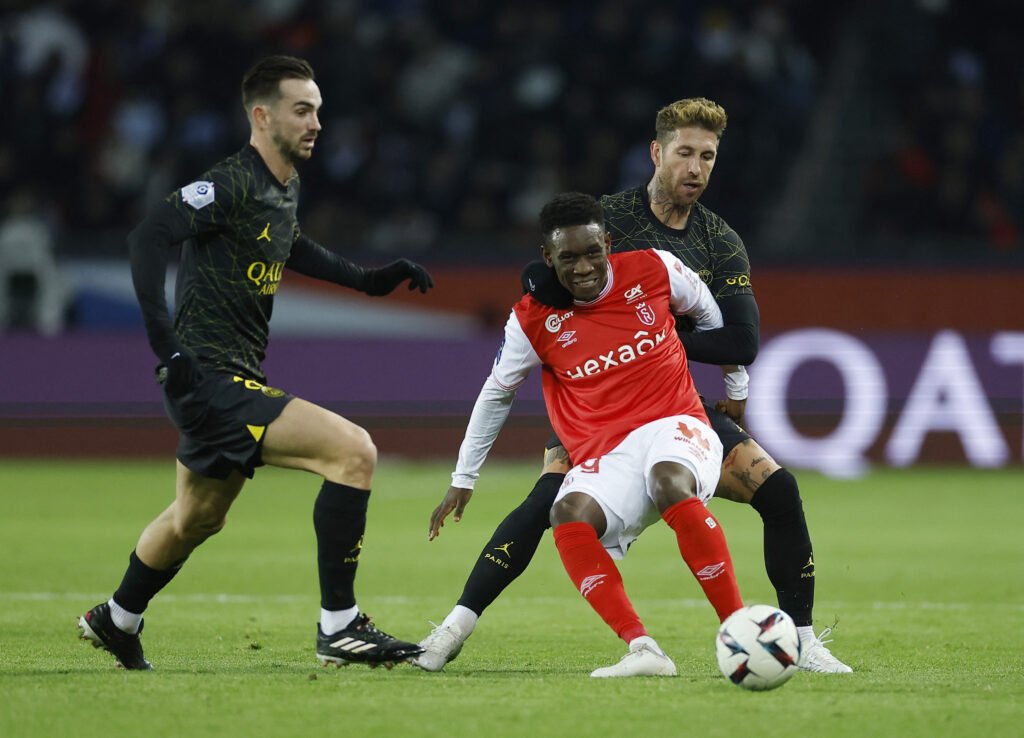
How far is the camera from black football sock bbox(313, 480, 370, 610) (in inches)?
231

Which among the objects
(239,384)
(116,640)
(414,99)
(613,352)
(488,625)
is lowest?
(488,625)

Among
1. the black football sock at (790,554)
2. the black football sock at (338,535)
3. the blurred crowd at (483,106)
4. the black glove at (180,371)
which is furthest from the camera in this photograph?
the blurred crowd at (483,106)

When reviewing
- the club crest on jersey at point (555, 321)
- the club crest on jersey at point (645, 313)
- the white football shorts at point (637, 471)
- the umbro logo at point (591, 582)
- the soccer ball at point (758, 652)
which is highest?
the club crest on jersey at point (645, 313)

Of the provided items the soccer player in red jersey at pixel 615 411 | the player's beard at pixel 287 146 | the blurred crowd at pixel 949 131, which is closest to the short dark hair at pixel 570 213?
the soccer player in red jersey at pixel 615 411

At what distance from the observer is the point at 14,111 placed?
18.0 meters

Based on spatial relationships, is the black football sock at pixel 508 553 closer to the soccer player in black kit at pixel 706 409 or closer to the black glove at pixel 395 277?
the soccer player in black kit at pixel 706 409

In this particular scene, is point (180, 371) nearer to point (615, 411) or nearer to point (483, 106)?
point (615, 411)

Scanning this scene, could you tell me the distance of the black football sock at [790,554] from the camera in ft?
20.3

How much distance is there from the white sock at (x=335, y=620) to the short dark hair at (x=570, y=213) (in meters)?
1.52

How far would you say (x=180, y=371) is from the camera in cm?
557

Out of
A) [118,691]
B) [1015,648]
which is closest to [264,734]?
[118,691]

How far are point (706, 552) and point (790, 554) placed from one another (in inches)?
28.5

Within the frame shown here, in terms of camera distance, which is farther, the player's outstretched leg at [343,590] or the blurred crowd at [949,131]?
the blurred crowd at [949,131]

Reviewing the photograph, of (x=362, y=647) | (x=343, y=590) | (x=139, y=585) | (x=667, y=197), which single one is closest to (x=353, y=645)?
(x=362, y=647)
